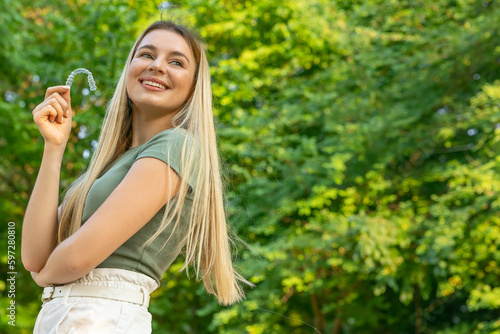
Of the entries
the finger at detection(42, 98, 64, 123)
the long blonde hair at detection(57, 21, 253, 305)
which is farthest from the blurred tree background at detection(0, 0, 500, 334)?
the finger at detection(42, 98, 64, 123)

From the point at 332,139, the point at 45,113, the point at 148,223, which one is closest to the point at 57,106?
the point at 45,113

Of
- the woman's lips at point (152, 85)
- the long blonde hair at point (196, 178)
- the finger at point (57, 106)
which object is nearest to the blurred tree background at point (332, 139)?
the long blonde hair at point (196, 178)

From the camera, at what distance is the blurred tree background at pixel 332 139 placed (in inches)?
241

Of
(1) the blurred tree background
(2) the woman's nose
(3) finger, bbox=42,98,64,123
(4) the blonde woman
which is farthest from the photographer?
(1) the blurred tree background

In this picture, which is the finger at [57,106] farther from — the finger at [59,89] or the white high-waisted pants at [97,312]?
the white high-waisted pants at [97,312]

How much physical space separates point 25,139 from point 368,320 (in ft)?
15.8

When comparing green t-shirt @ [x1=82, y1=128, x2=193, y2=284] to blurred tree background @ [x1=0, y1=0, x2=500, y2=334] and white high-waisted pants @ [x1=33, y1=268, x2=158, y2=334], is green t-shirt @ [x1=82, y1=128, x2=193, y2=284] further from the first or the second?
blurred tree background @ [x1=0, y1=0, x2=500, y2=334]

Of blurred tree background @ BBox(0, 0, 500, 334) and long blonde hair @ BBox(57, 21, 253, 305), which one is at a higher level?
long blonde hair @ BBox(57, 21, 253, 305)

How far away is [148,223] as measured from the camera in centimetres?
128

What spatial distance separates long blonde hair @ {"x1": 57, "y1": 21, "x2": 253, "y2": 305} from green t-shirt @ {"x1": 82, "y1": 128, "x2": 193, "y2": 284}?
0.7 inches

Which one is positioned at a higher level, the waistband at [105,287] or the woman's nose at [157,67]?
the woman's nose at [157,67]

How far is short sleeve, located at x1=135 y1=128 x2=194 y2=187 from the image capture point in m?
1.25

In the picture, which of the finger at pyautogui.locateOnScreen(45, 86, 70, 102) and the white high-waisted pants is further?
the finger at pyautogui.locateOnScreen(45, 86, 70, 102)

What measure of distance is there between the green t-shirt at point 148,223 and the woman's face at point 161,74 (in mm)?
126
